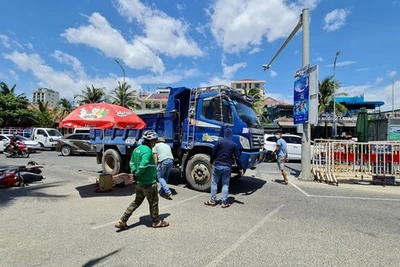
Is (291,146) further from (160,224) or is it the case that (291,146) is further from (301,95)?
(160,224)

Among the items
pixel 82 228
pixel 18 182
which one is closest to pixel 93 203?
pixel 82 228

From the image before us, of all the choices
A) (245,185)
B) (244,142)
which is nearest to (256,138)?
(244,142)

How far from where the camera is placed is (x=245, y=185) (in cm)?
911

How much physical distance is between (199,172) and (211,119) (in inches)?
61.0

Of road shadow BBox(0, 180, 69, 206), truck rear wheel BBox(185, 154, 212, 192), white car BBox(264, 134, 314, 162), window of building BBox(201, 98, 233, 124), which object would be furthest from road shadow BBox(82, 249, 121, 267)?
white car BBox(264, 134, 314, 162)

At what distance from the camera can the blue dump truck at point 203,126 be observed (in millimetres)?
7703

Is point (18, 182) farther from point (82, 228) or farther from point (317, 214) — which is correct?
point (317, 214)

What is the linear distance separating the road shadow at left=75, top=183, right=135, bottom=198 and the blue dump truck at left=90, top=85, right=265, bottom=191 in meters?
1.67

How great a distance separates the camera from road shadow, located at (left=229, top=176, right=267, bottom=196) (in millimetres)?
8075

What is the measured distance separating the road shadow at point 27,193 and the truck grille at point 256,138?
522 cm

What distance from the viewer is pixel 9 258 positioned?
12.2ft

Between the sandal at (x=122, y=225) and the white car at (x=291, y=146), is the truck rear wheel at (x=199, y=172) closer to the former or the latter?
the sandal at (x=122, y=225)

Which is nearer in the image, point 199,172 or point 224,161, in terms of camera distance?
point 224,161

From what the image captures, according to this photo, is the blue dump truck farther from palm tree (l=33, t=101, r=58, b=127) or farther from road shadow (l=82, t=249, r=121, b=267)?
palm tree (l=33, t=101, r=58, b=127)
